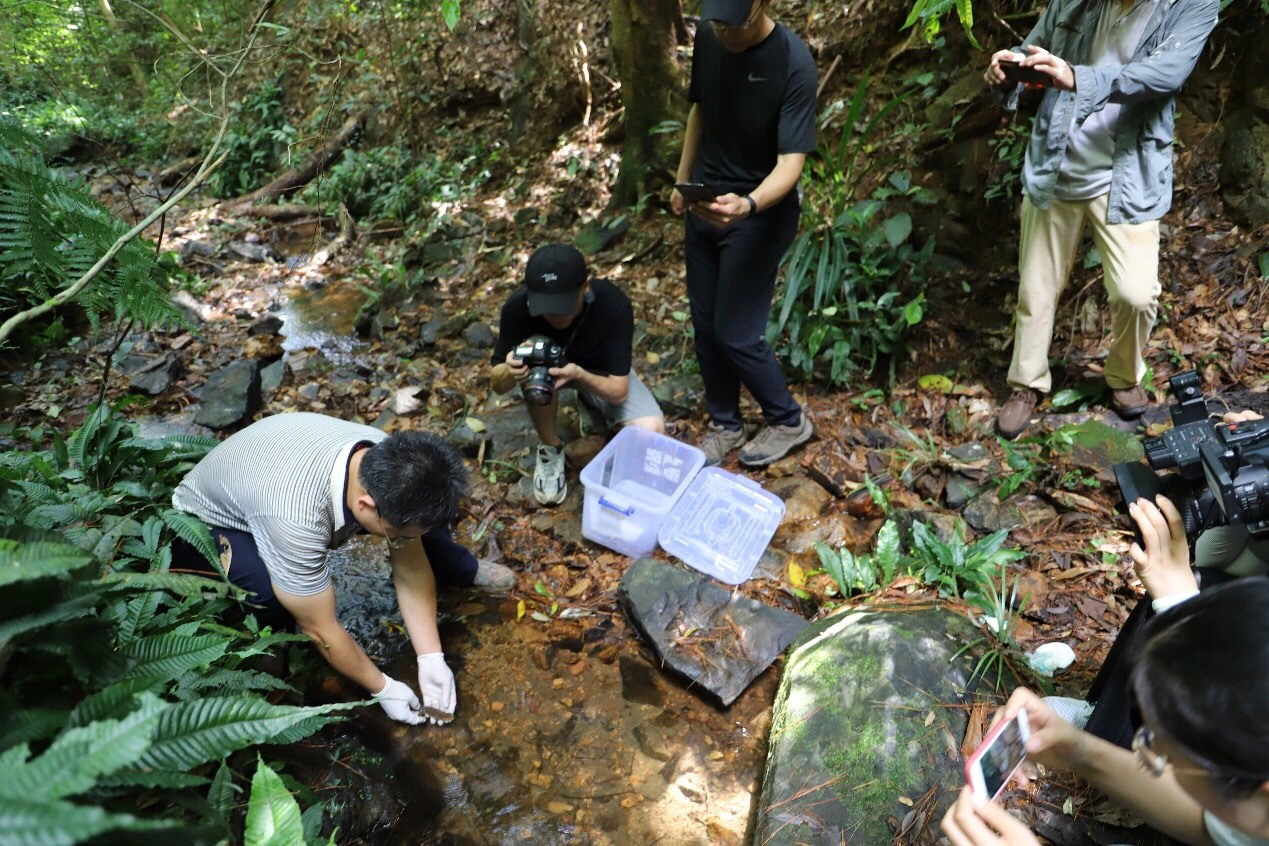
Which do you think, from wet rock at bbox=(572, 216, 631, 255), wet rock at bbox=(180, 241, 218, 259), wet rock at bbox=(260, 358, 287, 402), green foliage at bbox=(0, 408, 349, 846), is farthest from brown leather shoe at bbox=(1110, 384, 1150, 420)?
wet rock at bbox=(180, 241, 218, 259)

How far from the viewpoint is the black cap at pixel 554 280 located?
9.99ft

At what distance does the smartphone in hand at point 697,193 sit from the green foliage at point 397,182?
492cm

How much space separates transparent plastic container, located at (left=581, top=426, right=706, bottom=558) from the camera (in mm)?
3166

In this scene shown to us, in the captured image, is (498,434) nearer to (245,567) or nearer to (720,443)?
(720,443)

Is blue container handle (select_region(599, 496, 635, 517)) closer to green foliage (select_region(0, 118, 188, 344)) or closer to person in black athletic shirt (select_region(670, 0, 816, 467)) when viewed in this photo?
person in black athletic shirt (select_region(670, 0, 816, 467))

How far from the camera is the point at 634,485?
3504mm

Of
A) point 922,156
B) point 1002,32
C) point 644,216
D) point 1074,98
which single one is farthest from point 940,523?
point 644,216

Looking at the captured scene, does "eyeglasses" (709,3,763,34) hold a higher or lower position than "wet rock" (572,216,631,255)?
higher

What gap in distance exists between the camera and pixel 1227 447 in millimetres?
1638

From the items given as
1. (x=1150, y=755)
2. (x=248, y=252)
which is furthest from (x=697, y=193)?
(x=248, y=252)

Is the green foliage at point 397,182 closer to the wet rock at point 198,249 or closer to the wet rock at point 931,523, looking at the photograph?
Result: the wet rock at point 198,249

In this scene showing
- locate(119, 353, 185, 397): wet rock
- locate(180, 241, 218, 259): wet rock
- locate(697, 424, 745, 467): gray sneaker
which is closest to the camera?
locate(697, 424, 745, 467): gray sneaker

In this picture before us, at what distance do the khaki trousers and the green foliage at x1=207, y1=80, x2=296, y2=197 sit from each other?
8597mm

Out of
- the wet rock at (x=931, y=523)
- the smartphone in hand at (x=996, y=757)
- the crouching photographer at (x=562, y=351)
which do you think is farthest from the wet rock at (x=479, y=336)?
the smartphone in hand at (x=996, y=757)
